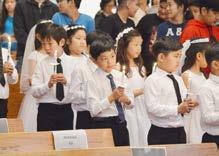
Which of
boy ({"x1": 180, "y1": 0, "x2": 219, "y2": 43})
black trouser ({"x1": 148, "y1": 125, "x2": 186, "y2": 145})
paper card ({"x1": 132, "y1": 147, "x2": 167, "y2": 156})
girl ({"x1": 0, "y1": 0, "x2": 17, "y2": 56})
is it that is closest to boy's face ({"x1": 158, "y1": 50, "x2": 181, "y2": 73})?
black trouser ({"x1": 148, "y1": 125, "x2": 186, "y2": 145})

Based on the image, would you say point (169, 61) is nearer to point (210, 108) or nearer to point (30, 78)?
point (210, 108)

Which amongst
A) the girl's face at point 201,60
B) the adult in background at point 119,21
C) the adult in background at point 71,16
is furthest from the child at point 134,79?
the adult in background at point 119,21

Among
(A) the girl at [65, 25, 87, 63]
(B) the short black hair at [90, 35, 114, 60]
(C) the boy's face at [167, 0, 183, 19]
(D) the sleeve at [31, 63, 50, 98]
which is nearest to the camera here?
(B) the short black hair at [90, 35, 114, 60]

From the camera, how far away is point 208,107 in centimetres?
530

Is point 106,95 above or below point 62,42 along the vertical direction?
below

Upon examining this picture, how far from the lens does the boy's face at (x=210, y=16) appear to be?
6637 mm

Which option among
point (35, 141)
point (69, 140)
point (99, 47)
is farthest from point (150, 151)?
point (99, 47)

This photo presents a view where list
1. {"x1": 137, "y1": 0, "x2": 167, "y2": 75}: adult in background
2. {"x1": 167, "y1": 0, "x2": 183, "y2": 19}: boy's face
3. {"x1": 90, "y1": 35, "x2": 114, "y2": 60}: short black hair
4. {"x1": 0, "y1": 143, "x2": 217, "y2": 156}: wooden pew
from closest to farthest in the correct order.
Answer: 1. {"x1": 0, "y1": 143, "x2": 217, "y2": 156}: wooden pew
2. {"x1": 90, "y1": 35, "x2": 114, "y2": 60}: short black hair
3. {"x1": 167, "y1": 0, "x2": 183, "y2": 19}: boy's face
4. {"x1": 137, "y1": 0, "x2": 167, "y2": 75}: adult in background

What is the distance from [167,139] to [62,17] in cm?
250

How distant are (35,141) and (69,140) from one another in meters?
0.20

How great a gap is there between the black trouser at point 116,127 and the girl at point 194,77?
0.46m

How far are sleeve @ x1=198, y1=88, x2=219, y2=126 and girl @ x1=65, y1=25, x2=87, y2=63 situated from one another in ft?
4.96

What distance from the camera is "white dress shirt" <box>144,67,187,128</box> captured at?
18.0 feet

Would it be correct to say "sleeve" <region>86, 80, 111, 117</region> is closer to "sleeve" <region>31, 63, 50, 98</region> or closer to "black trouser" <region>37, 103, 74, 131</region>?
"sleeve" <region>31, 63, 50, 98</region>
